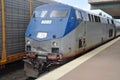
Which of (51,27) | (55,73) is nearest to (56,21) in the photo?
(51,27)

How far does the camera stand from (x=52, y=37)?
788cm

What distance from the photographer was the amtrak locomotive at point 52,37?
7.77 metres

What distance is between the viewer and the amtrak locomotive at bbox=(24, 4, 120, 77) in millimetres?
7766

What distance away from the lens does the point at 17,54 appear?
859 centimetres

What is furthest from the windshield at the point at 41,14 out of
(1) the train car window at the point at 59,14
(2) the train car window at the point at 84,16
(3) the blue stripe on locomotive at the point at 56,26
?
(2) the train car window at the point at 84,16

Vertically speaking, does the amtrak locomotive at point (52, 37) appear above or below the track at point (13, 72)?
above

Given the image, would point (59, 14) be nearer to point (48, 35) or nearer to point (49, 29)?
point (49, 29)

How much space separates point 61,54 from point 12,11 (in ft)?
7.79

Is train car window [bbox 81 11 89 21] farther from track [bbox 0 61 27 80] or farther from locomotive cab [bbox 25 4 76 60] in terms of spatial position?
track [bbox 0 61 27 80]

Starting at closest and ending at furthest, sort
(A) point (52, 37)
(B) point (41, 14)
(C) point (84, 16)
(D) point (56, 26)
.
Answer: (A) point (52, 37), (D) point (56, 26), (B) point (41, 14), (C) point (84, 16)

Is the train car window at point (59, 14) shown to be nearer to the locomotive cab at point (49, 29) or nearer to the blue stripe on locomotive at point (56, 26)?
the locomotive cab at point (49, 29)

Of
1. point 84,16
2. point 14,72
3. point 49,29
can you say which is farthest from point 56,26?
point 14,72

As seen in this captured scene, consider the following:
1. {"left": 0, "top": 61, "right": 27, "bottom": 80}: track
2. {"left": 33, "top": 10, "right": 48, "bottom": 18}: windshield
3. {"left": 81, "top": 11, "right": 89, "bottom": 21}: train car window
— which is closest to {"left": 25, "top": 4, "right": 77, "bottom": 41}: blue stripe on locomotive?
{"left": 33, "top": 10, "right": 48, "bottom": 18}: windshield

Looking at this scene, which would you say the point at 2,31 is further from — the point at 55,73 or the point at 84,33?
the point at 84,33
